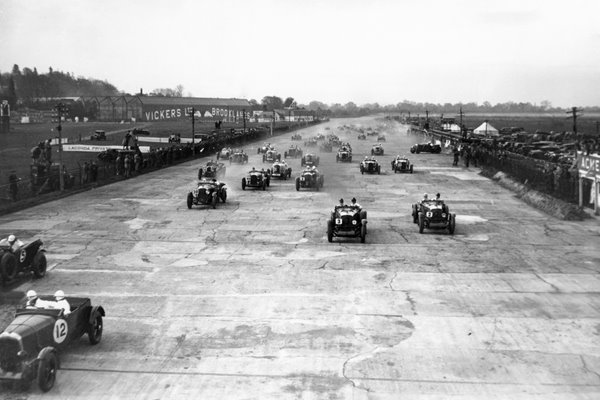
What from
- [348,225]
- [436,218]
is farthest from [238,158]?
[348,225]

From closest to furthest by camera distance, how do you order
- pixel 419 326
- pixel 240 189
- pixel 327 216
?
pixel 419 326
pixel 327 216
pixel 240 189

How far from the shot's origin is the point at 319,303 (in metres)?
17.0

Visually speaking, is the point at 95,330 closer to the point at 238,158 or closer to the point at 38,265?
the point at 38,265

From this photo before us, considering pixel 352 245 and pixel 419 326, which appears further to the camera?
pixel 352 245

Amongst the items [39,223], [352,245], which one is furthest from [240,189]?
[352,245]

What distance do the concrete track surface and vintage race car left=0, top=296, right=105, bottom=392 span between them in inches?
15.6

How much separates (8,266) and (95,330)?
232 inches

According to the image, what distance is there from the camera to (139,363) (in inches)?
509

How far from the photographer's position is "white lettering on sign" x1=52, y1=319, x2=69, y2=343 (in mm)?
12422

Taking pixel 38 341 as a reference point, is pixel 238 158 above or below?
above

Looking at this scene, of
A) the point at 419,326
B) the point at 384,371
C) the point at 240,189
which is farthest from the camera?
the point at 240,189

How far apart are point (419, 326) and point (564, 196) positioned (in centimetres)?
2329

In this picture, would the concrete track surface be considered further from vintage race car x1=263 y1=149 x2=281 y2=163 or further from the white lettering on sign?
vintage race car x1=263 y1=149 x2=281 y2=163

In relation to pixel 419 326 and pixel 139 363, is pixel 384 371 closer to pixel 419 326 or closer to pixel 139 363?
pixel 419 326
